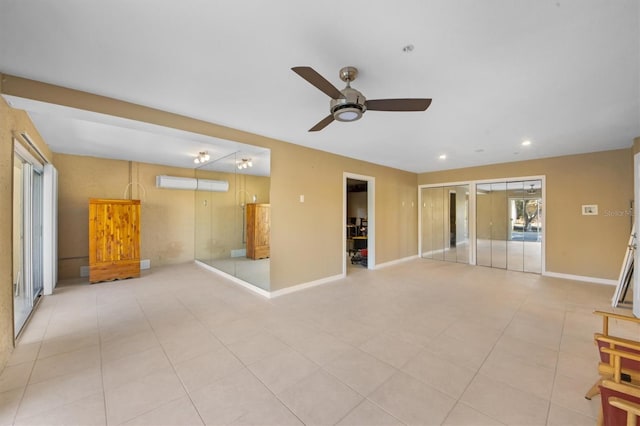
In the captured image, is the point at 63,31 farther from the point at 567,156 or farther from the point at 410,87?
the point at 567,156

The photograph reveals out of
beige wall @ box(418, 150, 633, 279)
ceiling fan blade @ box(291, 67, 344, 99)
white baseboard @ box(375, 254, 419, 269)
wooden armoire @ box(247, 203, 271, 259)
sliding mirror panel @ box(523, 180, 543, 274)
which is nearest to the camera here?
ceiling fan blade @ box(291, 67, 344, 99)

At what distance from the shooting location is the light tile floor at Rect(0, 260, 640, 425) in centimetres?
177

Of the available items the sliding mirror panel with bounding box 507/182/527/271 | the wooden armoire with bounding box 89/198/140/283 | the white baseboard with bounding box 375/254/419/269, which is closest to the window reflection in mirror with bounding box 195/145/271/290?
the wooden armoire with bounding box 89/198/140/283

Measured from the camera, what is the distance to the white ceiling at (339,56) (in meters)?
1.57

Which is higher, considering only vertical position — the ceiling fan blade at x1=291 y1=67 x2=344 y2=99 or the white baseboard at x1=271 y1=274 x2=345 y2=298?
the ceiling fan blade at x1=291 y1=67 x2=344 y2=99

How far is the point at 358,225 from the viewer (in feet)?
29.6

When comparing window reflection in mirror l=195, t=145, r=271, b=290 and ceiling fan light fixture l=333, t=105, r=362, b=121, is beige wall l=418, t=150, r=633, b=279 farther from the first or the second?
window reflection in mirror l=195, t=145, r=271, b=290

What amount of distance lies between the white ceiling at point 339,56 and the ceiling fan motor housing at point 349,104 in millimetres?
265

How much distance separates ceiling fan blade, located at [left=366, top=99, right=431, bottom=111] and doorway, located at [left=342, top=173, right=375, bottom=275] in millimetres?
3207

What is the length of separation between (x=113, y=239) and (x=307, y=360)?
5.02 metres

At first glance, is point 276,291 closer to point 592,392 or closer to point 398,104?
point 398,104

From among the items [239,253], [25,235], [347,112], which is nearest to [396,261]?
[239,253]

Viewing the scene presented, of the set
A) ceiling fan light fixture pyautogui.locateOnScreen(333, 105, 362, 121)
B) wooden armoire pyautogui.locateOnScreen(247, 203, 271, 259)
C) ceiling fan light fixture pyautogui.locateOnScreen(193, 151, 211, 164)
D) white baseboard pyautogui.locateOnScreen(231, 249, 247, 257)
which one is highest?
ceiling fan light fixture pyautogui.locateOnScreen(193, 151, 211, 164)

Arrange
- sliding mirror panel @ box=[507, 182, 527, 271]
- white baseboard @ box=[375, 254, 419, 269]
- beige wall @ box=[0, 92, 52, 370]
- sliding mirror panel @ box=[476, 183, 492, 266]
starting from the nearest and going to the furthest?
beige wall @ box=[0, 92, 52, 370] < sliding mirror panel @ box=[507, 182, 527, 271] < white baseboard @ box=[375, 254, 419, 269] < sliding mirror panel @ box=[476, 183, 492, 266]
